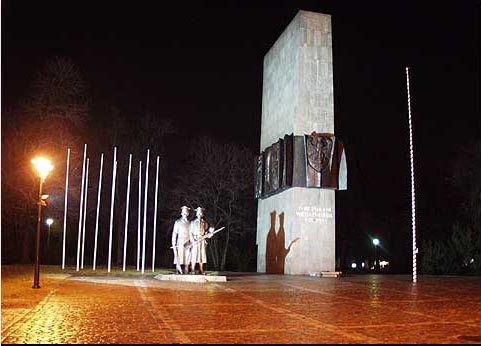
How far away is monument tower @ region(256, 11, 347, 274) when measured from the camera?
2669 centimetres

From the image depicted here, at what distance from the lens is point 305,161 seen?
26703 mm

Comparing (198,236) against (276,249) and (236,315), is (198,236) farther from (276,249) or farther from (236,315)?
(236,315)

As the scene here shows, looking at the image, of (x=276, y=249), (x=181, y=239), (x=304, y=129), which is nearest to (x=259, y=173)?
(x=276, y=249)

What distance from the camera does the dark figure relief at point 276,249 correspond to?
27297 mm

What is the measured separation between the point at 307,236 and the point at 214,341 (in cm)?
1881

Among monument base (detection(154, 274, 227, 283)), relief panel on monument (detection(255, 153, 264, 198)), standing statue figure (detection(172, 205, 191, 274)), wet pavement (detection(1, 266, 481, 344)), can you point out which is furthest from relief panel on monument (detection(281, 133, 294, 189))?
wet pavement (detection(1, 266, 481, 344))

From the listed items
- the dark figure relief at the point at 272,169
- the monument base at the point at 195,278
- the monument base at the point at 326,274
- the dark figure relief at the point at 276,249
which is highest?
the dark figure relief at the point at 272,169

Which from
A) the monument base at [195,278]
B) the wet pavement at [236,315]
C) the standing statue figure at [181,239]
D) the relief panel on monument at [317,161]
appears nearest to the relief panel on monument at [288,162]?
the relief panel on monument at [317,161]

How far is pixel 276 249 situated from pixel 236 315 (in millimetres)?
17450

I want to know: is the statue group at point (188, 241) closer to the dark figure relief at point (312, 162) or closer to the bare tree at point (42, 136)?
the dark figure relief at point (312, 162)

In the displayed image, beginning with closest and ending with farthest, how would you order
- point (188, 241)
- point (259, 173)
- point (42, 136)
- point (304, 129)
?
1. point (188, 241)
2. point (304, 129)
3. point (259, 173)
4. point (42, 136)

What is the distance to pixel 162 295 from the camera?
1479 centimetres

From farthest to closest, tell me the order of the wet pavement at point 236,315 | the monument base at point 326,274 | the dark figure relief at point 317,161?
the dark figure relief at point 317,161, the monument base at point 326,274, the wet pavement at point 236,315

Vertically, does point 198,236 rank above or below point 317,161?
below
